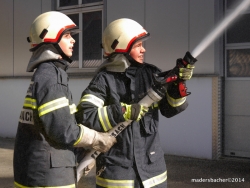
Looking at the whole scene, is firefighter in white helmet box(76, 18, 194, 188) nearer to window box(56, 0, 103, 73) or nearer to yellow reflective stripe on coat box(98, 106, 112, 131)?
yellow reflective stripe on coat box(98, 106, 112, 131)

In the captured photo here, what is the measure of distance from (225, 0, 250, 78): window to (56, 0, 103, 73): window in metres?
2.65

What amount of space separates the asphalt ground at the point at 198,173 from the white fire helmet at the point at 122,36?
2.63 metres

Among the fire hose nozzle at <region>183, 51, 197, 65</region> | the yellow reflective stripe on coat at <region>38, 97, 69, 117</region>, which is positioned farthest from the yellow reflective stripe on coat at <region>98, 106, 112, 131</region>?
the fire hose nozzle at <region>183, 51, 197, 65</region>

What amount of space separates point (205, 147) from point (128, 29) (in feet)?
13.1

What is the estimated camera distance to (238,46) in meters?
6.82

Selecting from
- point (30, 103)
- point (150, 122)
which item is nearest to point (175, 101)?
point (150, 122)

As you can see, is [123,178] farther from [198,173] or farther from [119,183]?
[198,173]

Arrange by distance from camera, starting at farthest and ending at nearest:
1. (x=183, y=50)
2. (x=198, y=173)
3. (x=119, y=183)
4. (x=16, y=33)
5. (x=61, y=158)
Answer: (x=16, y=33), (x=183, y=50), (x=198, y=173), (x=119, y=183), (x=61, y=158)

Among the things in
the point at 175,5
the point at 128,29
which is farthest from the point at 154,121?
the point at 175,5

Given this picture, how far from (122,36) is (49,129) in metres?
1.03

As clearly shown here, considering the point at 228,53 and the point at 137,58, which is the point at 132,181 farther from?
the point at 228,53

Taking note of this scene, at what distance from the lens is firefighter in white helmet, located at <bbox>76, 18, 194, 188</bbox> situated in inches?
116

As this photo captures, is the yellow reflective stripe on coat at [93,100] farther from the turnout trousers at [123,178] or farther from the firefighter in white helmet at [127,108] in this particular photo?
the turnout trousers at [123,178]

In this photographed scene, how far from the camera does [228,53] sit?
6910 mm
